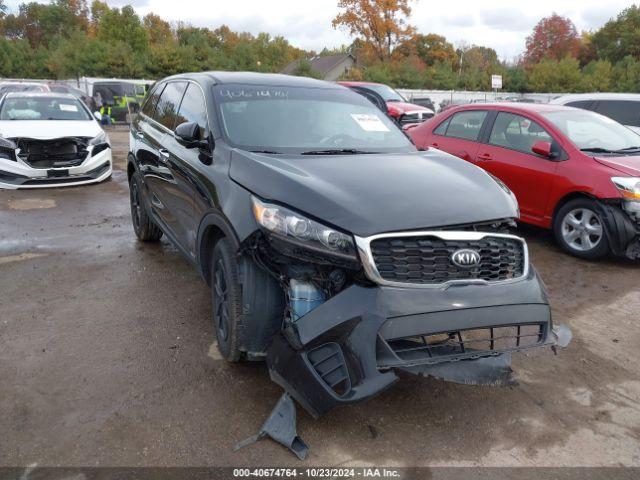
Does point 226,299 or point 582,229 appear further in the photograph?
point 582,229

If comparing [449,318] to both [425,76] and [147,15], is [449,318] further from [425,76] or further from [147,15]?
[147,15]

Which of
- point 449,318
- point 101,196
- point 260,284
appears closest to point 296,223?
point 260,284

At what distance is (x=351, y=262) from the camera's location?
2.64m

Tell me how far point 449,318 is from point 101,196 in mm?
7269

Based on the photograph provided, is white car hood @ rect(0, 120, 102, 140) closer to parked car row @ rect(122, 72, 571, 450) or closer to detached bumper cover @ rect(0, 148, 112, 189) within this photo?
detached bumper cover @ rect(0, 148, 112, 189)

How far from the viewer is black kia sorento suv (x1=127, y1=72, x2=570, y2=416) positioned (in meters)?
2.56

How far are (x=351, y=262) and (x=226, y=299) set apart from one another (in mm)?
974

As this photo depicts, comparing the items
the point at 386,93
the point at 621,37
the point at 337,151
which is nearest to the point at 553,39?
the point at 621,37

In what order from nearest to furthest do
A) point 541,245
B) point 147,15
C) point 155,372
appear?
1. point 155,372
2. point 541,245
3. point 147,15

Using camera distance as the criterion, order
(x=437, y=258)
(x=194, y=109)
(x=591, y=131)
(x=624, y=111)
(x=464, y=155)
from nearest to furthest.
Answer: (x=437, y=258) < (x=194, y=109) < (x=591, y=131) < (x=464, y=155) < (x=624, y=111)

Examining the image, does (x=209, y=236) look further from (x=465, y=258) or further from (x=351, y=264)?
(x=465, y=258)

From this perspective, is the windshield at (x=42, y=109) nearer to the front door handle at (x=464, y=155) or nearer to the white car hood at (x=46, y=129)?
the white car hood at (x=46, y=129)

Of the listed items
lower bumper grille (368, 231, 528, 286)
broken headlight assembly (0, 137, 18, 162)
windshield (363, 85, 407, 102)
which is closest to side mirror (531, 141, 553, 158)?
lower bumper grille (368, 231, 528, 286)

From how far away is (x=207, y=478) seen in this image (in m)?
2.47
